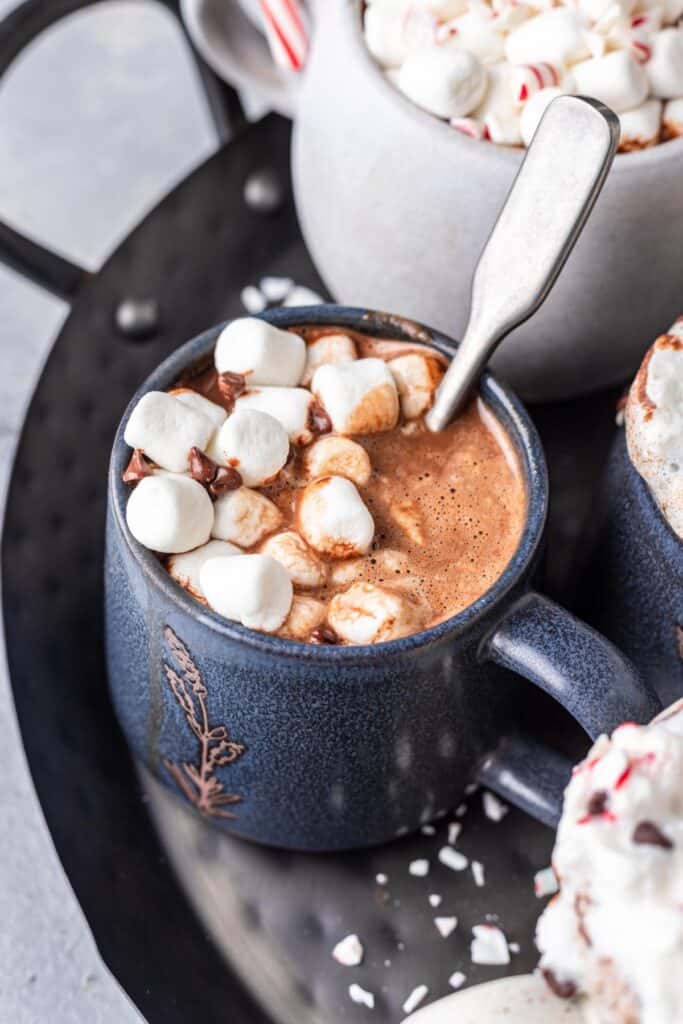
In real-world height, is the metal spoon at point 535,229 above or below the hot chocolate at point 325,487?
above

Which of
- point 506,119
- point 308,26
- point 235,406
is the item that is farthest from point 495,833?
point 308,26

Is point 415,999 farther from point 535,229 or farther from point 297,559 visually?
point 535,229

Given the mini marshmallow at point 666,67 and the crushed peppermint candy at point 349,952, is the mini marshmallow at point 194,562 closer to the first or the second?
the crushed peppermint candy at point 349,952

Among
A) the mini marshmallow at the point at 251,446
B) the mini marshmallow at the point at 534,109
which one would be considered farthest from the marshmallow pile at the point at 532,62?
the mini marshmallow at the point at 251,446

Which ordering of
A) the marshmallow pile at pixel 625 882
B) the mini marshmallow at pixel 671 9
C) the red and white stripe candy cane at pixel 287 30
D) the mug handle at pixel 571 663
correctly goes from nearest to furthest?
the marshmallow pile at pixel 625 882, the mug handle at pixel 571 663, the mini marshmallow at pixel 671 9, the red and white stripe candy cane at pixel 287 30

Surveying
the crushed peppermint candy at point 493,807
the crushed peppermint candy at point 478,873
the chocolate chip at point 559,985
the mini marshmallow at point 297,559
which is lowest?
the crushed peppermint candy at point 478,873

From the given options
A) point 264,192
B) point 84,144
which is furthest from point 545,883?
point 84,144

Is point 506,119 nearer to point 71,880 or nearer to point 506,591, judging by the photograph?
point 506,591
